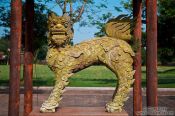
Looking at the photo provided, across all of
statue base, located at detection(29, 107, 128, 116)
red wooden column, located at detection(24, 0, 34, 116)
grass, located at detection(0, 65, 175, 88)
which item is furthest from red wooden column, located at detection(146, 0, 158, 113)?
grass, located at detection(0, 65, 175, 88)

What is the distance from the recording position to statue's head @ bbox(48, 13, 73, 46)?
5.19m

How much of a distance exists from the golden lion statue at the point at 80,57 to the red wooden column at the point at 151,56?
843 millimetres

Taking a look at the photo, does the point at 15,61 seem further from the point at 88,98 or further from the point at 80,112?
the point at 88,98

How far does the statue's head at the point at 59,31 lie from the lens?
519cm

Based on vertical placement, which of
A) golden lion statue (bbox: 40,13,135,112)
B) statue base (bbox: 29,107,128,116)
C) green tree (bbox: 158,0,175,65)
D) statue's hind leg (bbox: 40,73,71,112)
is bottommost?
statue base (bbox: 29,107,128,116)

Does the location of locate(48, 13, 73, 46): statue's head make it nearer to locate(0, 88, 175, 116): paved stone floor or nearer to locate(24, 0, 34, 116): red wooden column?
locate(24, 0, 34, 116): red wooden column

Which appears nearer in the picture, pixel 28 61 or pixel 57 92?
pixel 57 92

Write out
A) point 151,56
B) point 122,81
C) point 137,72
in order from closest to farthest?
point 151,56 < point 122,81 < point 137,72

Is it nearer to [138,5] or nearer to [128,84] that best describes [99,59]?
[128,84]

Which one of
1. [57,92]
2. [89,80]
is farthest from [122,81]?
[89,80]

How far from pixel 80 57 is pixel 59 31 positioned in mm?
440

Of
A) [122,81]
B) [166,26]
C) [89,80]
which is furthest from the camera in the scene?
[166,26]

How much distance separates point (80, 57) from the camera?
5.23 metres

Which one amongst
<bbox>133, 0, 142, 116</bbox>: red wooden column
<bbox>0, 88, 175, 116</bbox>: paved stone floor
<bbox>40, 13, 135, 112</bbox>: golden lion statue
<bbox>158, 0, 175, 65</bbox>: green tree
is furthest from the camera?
<bbox>158, 0, 175, 65</bbox>: green tree
